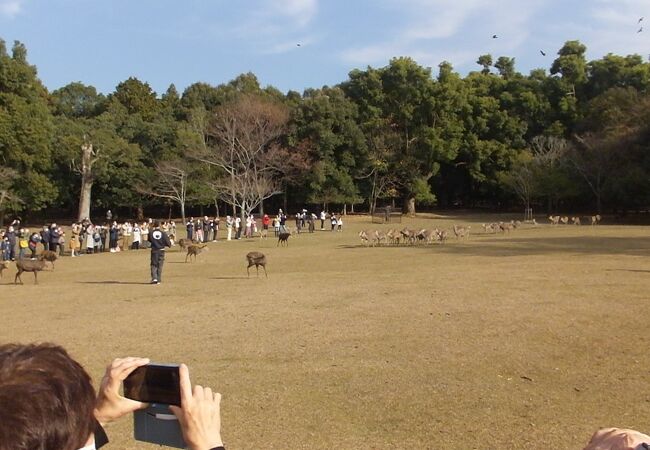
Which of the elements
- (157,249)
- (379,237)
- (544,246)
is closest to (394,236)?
(379,237)

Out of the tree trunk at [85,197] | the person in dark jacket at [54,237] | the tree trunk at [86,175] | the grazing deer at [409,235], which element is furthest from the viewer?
the tree trunk at [85,197]

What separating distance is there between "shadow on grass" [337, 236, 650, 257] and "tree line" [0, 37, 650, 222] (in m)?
18.2

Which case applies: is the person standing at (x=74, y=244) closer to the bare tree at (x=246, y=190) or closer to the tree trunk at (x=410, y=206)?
the bare tree at (x=246, y=190)

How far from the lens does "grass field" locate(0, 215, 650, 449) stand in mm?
5328

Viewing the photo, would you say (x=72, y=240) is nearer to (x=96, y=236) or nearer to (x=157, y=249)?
(x=96, y=236)

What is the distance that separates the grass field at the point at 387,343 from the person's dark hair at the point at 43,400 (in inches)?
148

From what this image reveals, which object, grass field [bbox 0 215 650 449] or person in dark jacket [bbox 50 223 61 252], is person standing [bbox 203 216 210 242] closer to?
person in dark jacket [bbox 50 223 61 252]

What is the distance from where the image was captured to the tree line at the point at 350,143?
146 feet

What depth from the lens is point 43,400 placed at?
1.32 meters

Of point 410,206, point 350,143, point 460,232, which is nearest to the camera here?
point 460,232

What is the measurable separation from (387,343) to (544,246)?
1671 cm

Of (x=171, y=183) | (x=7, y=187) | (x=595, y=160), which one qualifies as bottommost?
(x=7, y=187)

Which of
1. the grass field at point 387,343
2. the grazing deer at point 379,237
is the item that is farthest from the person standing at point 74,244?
the grazing deer at point 379,237

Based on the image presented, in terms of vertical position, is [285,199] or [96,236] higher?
[285,199]
